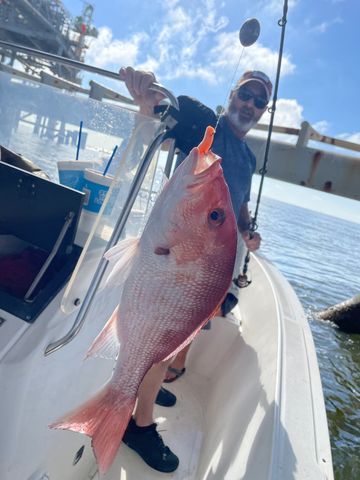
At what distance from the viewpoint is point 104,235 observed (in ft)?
5.53

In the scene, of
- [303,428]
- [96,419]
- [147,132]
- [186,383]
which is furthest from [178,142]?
[186,383]

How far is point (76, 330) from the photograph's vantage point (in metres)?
1.32

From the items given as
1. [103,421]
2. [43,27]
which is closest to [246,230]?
[103,421]

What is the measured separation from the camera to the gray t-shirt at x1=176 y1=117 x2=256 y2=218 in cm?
263

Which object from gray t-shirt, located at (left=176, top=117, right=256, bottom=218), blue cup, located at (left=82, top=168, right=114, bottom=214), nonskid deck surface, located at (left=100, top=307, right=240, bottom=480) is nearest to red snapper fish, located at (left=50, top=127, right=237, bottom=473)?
blue cup, located at (left=82, top=168, right=114, bottom=214)

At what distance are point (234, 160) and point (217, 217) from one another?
59.5 inches

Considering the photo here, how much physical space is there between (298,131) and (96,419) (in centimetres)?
594

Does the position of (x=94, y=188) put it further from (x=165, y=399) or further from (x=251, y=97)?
(x=165, y=399)

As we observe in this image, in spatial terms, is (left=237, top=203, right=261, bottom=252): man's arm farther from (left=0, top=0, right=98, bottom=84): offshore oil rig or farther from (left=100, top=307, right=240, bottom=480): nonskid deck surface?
(left=0, top=0, right=98, bottom=84): offshore oil rig

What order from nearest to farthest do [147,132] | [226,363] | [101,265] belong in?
[101,265], [147,132], [226,363]

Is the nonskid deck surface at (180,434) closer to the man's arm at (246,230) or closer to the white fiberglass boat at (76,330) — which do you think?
the white fiberglass boat at (76,330)

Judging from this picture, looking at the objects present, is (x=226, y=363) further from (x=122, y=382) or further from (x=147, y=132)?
(x=147, y=132)

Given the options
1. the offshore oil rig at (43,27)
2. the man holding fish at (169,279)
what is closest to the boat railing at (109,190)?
the man holding fish at (169,279)

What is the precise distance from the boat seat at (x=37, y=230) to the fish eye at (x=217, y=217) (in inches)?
22.0
